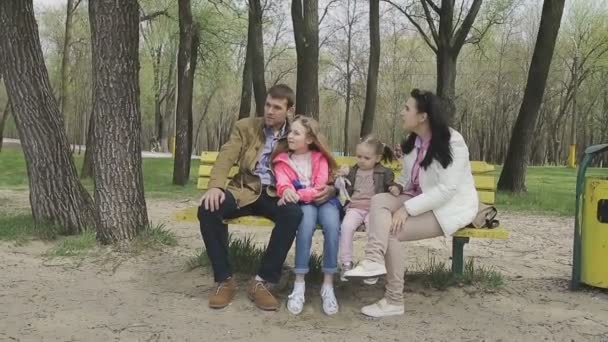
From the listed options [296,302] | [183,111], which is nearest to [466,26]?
[183,111]

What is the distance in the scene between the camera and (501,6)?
19.8 metres

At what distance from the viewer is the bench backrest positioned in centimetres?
460

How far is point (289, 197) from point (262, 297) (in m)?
0.65

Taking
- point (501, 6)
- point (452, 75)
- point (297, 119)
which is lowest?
point (297, 119)

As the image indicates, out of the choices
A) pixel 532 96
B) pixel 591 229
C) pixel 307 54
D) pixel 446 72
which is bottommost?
pixel 591 229

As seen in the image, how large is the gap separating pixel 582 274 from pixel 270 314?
2.27 meters

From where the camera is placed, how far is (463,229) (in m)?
3.94

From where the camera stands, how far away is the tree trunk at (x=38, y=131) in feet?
19.7

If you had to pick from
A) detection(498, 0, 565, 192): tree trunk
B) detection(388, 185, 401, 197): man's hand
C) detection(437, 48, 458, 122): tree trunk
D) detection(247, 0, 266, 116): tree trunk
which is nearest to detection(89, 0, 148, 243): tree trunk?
detection(388, 185, 401, 197): man's hand

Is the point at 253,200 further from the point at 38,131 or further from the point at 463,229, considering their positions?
the point at 38,131

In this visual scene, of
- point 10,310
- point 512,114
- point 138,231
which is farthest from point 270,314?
point 512,114

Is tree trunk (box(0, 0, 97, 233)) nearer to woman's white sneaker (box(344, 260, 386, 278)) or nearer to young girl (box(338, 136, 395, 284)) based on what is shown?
young girl (box(338, 136, 395, 284))

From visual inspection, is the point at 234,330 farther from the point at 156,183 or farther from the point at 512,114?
the point at 512,114

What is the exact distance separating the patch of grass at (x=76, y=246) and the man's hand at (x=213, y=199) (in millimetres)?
1824
